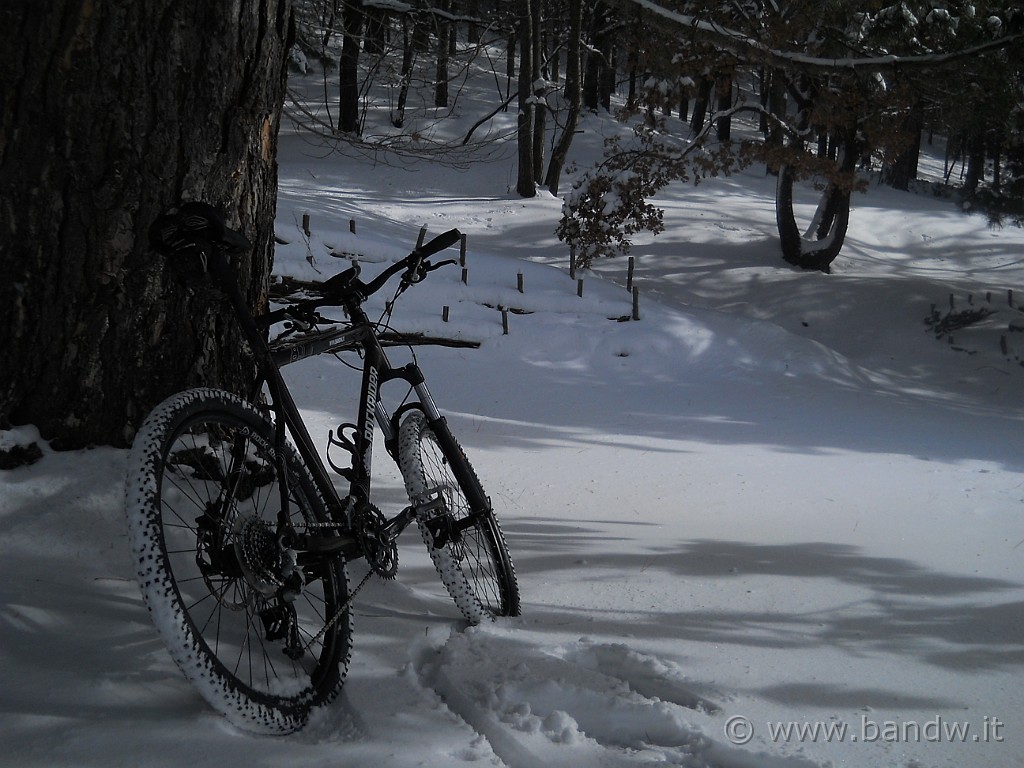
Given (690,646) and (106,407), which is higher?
(106,407)

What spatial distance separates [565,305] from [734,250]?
30.6 ft

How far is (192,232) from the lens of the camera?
2070 mm

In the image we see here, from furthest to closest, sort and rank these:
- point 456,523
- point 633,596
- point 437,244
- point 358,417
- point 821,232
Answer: point 821,232
point 633,596
point 456,523
point 437,244
point 358,417

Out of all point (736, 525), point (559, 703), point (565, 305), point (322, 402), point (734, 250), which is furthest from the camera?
point (734, 250)

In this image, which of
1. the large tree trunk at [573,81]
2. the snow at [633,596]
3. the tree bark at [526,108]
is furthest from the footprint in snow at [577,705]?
the large tree trunk at [573,81]

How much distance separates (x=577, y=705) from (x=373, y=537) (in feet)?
2.30

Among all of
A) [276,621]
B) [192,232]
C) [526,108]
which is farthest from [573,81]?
[276,621]

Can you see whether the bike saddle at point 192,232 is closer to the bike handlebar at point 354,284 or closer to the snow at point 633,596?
the bike handlebar at point 354,284

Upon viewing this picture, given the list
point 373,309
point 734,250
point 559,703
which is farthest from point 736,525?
point 734,250

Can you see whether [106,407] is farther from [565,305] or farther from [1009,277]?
[1009,277]

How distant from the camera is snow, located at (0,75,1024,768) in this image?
202cm

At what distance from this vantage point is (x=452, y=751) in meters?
1.98

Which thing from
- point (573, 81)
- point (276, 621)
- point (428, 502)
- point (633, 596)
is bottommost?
point (633, 596)

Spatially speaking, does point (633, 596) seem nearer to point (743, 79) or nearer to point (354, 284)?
point (354, 284)
